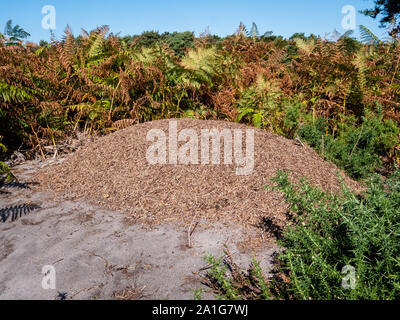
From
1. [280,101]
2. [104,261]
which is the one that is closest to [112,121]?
[280,101]

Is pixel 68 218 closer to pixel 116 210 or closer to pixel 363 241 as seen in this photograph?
pixel 116 210

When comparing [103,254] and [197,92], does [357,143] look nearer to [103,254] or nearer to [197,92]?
[197,92]

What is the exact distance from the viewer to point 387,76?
4562 millimetres

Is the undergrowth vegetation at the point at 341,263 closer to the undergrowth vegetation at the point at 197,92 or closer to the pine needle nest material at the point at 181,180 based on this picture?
the pine needle nest material at the point at 181,180

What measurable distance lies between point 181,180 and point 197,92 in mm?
2671

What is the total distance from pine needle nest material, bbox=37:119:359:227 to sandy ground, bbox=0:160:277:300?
0.20 metres

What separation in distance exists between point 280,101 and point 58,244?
3886mm

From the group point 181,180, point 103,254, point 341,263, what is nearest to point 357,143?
point 181,180

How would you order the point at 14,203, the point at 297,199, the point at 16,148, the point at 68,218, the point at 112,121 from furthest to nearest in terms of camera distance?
1. the point at 112,121
2. the point at 16,148
3. the point at 14,203
4. the point at 68,218
5. the point at 297,199

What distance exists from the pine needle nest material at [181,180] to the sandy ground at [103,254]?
20cm

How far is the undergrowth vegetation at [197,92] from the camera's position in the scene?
13.3 feet

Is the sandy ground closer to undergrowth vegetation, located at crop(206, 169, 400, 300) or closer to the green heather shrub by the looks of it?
undergrowth vegetation, located at crop(206, 169, 400, 300)

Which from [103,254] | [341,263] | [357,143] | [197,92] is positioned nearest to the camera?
[341,263]

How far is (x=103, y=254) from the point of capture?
2.10 metres
